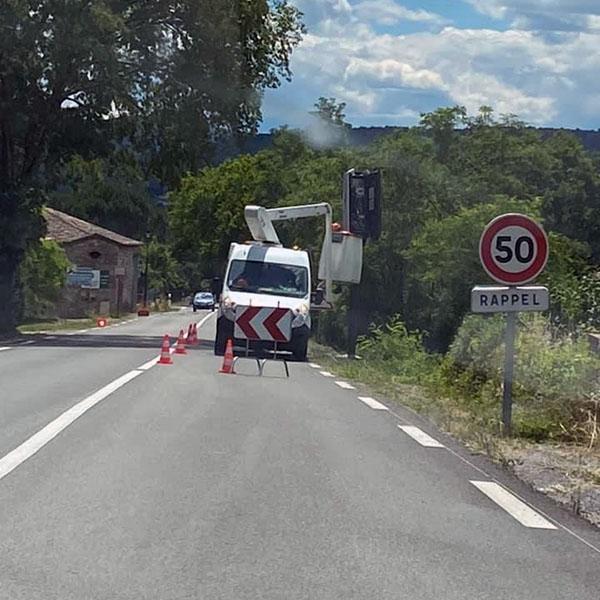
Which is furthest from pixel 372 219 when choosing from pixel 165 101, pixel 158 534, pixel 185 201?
pixel 185 201

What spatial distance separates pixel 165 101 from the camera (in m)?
38.2

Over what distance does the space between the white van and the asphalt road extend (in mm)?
12985

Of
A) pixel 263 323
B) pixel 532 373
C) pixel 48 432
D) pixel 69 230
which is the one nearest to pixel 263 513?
pixel 48 432

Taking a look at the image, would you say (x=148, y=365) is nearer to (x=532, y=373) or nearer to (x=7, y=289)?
(x=532, y=373)

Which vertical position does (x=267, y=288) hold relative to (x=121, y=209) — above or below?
below

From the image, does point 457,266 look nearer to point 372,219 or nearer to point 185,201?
point 372,219

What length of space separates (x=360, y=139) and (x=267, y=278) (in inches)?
1333

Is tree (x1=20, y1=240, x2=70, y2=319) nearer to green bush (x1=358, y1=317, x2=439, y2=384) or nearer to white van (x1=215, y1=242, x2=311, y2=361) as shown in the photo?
white van (x1=215, y1=242, x2=311, y2=361)

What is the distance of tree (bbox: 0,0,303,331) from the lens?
33875 mm

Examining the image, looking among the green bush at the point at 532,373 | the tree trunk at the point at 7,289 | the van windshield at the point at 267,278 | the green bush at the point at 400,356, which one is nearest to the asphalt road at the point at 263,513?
the green bush at the point at 532,373

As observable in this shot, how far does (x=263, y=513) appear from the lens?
8258mm

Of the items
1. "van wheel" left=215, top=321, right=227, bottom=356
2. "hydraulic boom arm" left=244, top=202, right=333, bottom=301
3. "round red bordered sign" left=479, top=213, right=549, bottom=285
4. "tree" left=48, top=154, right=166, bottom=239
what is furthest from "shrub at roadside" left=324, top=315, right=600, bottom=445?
"tree" left=48, top=154, right=166, bottom=239

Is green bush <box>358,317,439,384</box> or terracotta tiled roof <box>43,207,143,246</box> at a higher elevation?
terracotta tiled roof <box>43,207,143,246</box>

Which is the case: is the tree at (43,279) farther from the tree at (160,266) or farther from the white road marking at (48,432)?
Result: the white road marking at (48,432)
